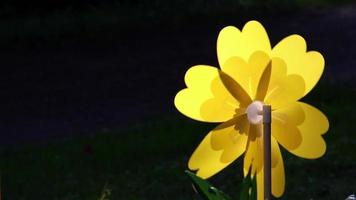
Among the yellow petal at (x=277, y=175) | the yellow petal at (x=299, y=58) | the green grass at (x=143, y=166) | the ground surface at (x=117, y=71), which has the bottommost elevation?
the ground surface at (x=117, y=71)

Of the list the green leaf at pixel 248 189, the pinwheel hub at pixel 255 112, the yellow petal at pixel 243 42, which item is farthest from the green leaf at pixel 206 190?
the yellow petal at pixel 243 42

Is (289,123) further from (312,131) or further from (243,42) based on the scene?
(243,42)

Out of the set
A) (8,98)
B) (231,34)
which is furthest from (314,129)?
(8,98)

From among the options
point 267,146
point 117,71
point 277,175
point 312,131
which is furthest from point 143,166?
point 117,71

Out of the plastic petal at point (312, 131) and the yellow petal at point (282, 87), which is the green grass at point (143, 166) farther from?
the yellow petal at point (282, 87)

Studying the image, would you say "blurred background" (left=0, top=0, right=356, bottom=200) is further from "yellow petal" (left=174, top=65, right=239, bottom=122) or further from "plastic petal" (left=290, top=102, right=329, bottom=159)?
"plastic petal" (left=290, top=102, right=329, bottom=159)

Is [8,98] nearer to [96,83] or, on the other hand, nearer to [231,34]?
[96,83]
